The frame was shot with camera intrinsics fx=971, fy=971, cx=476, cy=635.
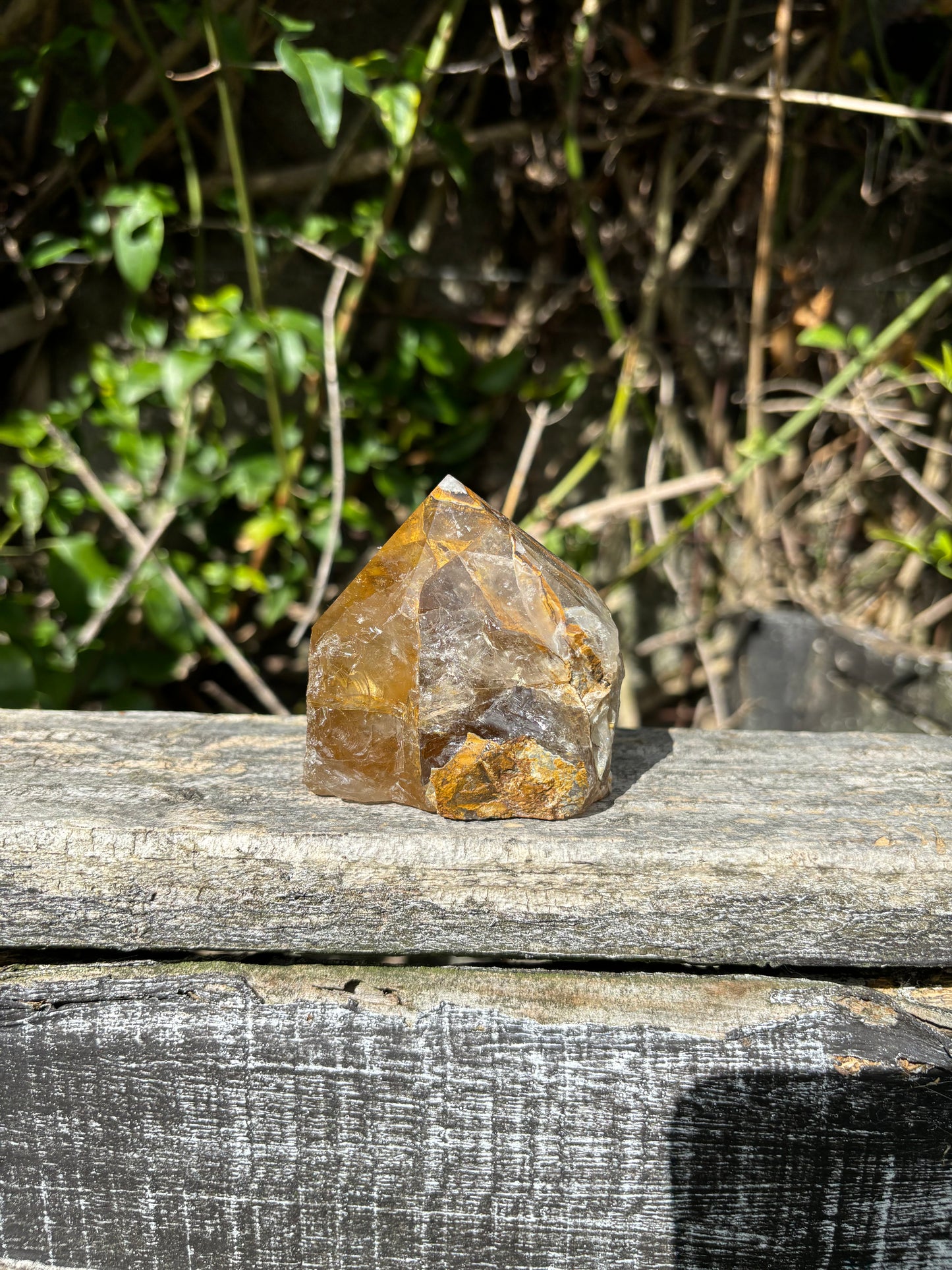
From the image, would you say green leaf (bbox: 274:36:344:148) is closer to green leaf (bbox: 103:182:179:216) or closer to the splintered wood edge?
green leaf (bbox: 103:182:179:216)

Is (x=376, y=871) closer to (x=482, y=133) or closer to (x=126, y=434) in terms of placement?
(x=126, y=434)

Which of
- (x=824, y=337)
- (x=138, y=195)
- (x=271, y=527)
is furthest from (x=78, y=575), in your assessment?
(x=824, y=337)

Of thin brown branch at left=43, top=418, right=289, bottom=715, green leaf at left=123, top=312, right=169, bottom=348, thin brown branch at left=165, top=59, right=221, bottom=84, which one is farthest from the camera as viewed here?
green leaf at left=123, top=312, right=169, bottom=348

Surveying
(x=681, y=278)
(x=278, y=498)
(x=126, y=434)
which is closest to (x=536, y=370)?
(x=681, y=278)

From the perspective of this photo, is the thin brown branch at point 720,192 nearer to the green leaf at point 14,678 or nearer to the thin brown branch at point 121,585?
the thin brown branch at point 121,585

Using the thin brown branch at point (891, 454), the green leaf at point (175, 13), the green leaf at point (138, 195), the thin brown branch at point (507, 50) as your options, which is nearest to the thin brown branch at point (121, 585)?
the green leaf at point (138, 195)

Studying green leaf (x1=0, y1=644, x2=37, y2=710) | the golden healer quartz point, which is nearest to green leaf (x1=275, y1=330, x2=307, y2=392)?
green leaf (x1=0, y1=644, x2=37, y2=710)
